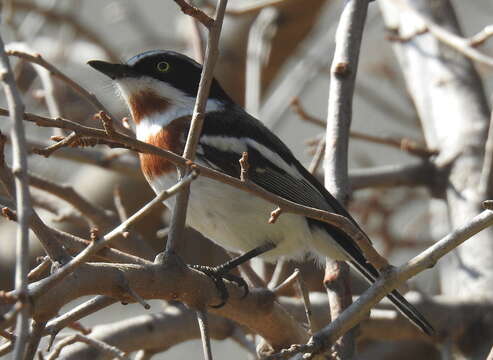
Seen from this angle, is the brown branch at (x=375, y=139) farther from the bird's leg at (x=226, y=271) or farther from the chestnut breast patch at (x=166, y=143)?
the bird's leg at (x=226, y=271)

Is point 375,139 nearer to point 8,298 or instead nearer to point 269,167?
point 269,167

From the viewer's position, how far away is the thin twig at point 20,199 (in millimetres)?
1452

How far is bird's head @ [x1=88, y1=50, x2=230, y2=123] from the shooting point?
397cm

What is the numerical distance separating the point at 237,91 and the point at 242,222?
4.16 meters

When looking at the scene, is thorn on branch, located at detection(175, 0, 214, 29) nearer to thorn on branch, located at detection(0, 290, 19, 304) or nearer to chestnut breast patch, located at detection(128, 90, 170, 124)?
thorn on branch, located at detection(0, 290, 19, 304)

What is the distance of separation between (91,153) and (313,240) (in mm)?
1541

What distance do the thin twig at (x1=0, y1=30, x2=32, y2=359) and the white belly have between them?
167 centimetres

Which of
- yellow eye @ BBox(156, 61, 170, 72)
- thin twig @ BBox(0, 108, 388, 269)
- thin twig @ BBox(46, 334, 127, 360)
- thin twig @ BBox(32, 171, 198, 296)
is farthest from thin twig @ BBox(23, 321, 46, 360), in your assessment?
yellow eye @ BBox(156, 61, 170, 72)

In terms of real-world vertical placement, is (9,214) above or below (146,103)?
below

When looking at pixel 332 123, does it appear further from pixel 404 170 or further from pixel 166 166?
pixel 404 170

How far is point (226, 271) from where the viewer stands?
10.1 feet

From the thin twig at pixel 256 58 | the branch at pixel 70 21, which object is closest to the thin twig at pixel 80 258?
the thin twig at pixel 256 58

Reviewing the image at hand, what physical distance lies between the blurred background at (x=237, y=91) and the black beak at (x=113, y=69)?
658 millimetres

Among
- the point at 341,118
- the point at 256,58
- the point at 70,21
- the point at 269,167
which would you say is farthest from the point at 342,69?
the point at 70,21
